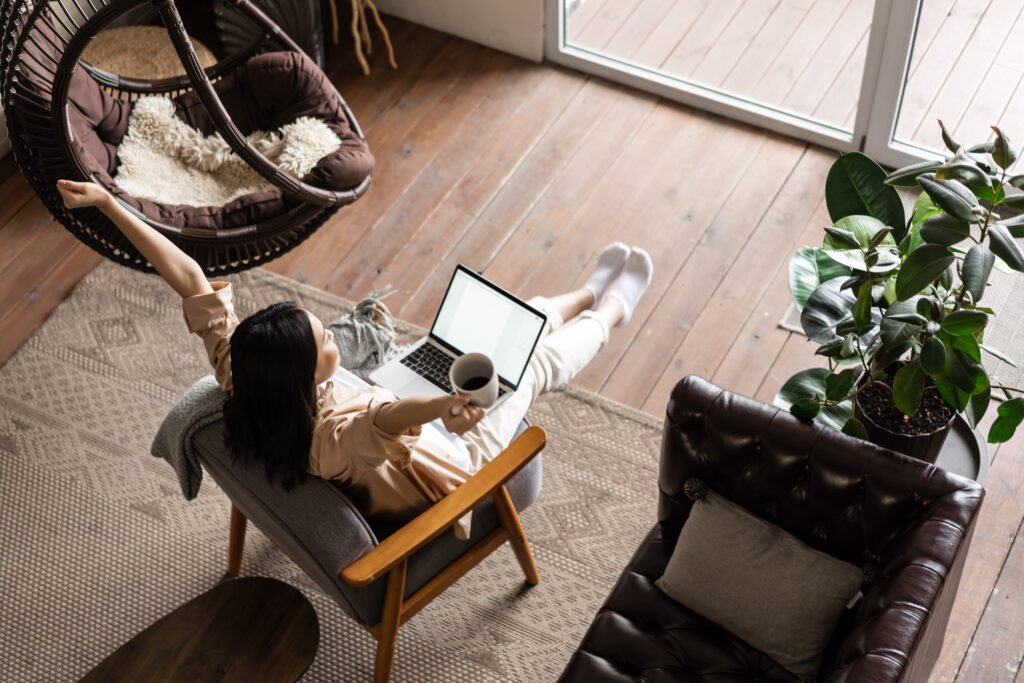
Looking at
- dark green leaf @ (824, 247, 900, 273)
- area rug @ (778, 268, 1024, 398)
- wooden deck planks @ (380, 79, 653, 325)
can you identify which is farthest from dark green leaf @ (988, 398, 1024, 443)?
wooden deck planks @ (380, 79, 653, 325)

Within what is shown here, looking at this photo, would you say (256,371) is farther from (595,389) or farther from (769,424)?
(595,389)

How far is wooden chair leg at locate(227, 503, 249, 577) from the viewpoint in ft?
8.55

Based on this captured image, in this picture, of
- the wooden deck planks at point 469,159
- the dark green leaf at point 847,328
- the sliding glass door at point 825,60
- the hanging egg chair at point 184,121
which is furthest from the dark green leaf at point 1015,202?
the wooden deck planks at point 469,159

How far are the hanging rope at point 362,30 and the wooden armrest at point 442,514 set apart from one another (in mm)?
2158

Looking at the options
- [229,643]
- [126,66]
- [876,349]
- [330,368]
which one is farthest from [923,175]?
[126,66]

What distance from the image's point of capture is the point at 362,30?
4.11 m

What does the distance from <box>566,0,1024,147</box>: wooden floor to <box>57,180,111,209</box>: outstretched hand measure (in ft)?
6.47

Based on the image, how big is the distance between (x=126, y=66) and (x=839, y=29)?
86.3 inches

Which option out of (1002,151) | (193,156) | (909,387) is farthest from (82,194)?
(1002,151)

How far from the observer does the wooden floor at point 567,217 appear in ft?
10.5

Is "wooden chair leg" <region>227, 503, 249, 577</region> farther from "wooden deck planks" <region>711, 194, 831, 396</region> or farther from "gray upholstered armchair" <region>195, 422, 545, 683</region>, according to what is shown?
"wooden deck planks" <region>711, 194, 831, 396</region>

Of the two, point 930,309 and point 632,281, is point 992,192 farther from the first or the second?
point 632,281

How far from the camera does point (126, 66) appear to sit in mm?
3611

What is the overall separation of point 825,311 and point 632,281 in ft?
3.22
